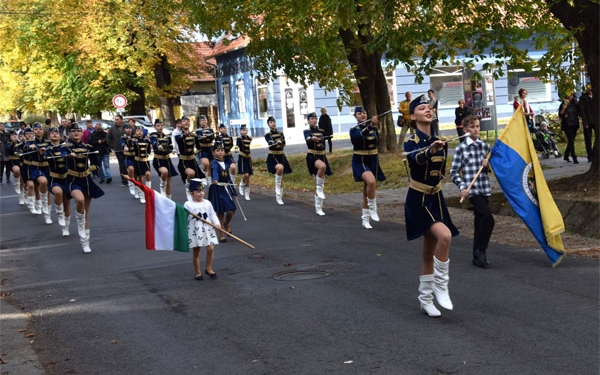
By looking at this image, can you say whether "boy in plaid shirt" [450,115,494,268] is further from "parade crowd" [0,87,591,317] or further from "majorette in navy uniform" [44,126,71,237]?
"majorette in navy uniform" [44,126,71,237]

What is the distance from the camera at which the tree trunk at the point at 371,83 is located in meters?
25.9

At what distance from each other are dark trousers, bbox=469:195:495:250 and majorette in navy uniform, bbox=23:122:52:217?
9.95 m

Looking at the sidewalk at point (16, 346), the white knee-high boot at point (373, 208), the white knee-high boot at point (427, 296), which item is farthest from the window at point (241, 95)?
the white knee-high boot at point (427, 296)

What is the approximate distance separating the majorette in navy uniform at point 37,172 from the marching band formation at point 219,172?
0.08 ft

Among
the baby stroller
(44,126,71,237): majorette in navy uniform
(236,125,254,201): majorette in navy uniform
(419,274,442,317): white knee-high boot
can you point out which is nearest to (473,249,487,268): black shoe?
(419,274,442,317): white knee-high boot

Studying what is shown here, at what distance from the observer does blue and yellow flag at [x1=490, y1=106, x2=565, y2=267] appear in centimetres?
1112

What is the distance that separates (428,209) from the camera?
352 inches

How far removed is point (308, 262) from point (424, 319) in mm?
3735

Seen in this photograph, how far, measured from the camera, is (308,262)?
40.0 feet

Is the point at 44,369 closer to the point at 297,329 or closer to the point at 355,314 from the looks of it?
the point at 297,329

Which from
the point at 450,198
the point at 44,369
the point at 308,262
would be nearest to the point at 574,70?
the point at 450,198

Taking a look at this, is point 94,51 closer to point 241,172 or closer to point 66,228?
point 241,172

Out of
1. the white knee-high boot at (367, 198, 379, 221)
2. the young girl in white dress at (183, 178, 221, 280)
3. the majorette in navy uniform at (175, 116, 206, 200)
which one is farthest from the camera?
the majorette in navy uniform at (175, 116, 206, 200)

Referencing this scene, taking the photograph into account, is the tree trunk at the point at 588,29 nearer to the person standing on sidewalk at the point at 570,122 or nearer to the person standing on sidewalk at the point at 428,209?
the person standing on sidewalk at the point at 570,122
